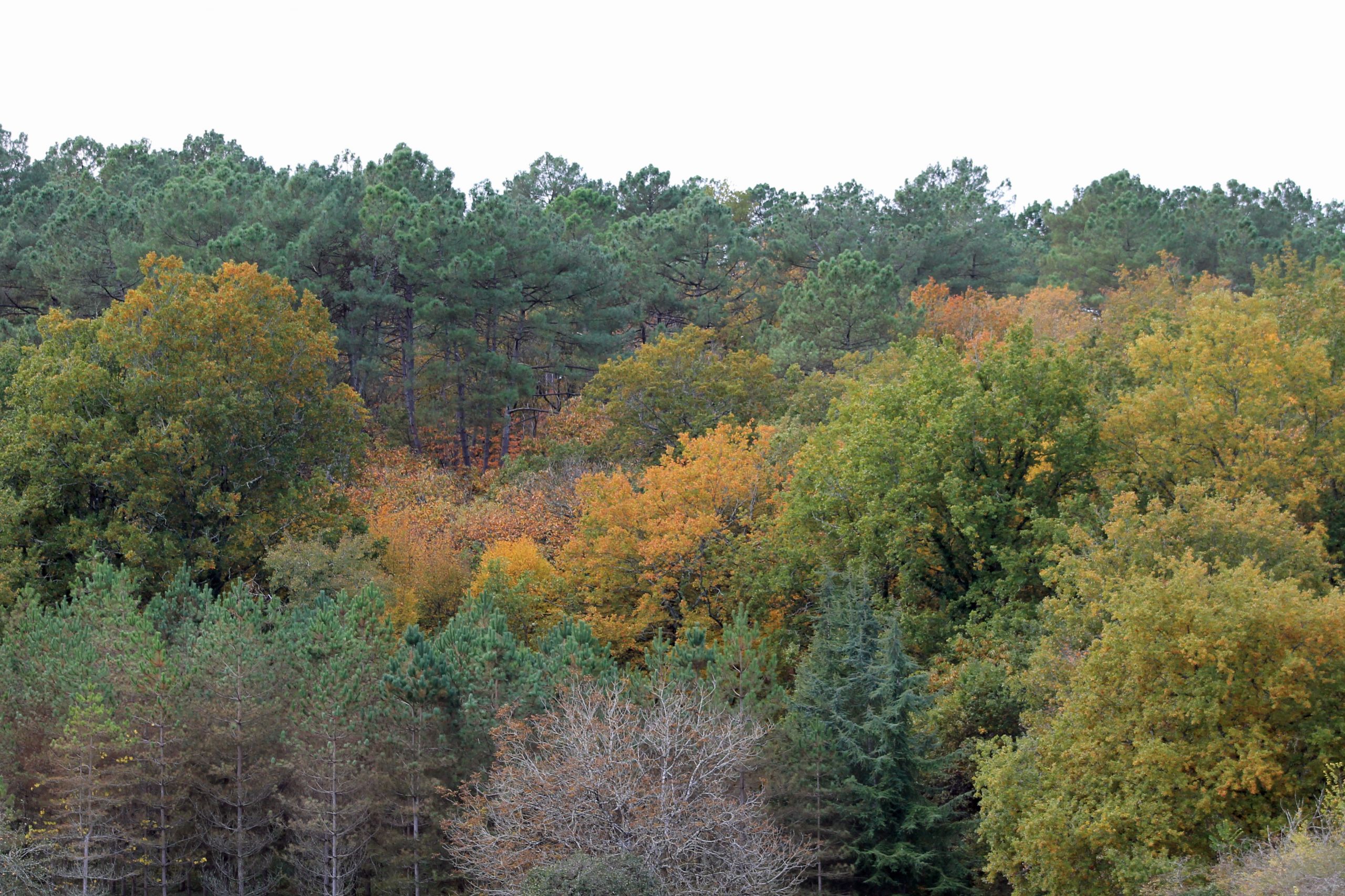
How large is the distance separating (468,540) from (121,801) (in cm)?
1742

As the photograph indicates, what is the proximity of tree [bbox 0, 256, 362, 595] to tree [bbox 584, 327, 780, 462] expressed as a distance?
12.2 m

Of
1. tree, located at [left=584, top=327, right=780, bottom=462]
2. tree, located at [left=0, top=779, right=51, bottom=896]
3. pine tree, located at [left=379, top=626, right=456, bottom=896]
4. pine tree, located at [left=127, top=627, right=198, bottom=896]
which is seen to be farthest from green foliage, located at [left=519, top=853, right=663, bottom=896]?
tree, located at [left=584, top=327, right=780, bottom=462]

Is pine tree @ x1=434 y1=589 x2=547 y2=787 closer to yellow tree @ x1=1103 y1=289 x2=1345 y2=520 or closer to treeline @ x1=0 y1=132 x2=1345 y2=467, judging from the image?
yellow tree @ x1=1103 y1=289 x2=1345 y2=520

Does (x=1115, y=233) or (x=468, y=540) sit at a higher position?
(x=1115, y=233)

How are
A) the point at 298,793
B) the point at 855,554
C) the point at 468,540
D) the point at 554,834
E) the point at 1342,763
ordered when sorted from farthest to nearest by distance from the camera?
the point at 468,540
the point at 855,554
the point at 298,793
the point at 554,834
the point at 1342,763

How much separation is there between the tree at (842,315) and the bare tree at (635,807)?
31087mm

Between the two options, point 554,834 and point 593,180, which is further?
point 593,180

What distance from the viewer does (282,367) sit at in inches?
1431

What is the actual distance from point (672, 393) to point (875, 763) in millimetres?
23654

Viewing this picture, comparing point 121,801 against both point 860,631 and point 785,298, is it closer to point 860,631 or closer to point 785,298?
point 860,631

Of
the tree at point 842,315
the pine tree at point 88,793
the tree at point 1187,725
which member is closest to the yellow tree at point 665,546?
the pine tree at point 88,793

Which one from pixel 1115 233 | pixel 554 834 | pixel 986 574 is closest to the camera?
pixel 554 834

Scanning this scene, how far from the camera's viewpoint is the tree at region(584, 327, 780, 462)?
46.3m

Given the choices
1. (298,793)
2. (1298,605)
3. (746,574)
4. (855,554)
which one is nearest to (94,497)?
(298,793)
